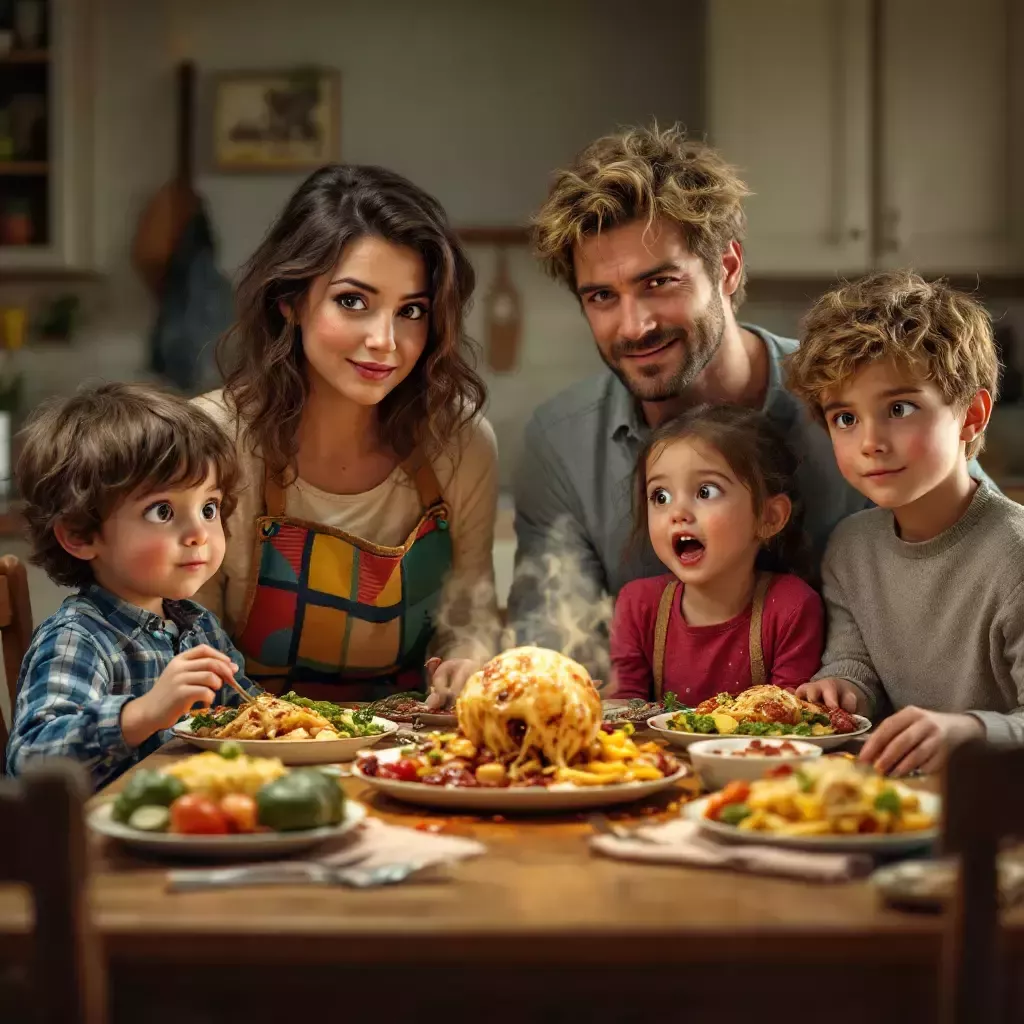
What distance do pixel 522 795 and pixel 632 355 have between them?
1286 mm

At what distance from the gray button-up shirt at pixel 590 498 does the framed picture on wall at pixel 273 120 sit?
89.1 inches

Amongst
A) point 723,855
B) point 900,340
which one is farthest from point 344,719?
point 900,340

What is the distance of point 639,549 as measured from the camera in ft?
8.52

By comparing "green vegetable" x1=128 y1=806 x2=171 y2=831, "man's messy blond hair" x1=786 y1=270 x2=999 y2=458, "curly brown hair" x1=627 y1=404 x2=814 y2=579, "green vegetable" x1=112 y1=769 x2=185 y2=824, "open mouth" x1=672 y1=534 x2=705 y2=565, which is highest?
"man's messy blond hair" x1=786 y1=270 x2=999 y2=458

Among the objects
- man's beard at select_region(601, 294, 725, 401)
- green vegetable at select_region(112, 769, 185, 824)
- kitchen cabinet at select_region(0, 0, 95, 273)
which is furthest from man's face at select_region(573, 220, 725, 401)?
kitchen cabinet at select_region(0, 0, 95, 273)

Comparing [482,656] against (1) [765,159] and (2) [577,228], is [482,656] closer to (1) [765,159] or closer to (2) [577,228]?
(2) [577,228]

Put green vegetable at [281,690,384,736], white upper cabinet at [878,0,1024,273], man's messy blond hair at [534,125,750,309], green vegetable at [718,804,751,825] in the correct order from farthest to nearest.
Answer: white upper cabinet at [878,0,1024,273] < man's messy blond hair at [534,125,750,309] < green vegetable at [281,690,384,736] < green vegetable at [718,804,751,825]

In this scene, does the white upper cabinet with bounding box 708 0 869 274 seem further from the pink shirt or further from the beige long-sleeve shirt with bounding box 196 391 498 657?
the pink shirt

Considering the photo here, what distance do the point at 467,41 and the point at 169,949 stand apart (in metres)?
4.22

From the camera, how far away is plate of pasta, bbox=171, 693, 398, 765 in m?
1.63

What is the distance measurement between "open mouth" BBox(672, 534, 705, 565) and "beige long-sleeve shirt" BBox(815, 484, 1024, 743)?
0.21 metres

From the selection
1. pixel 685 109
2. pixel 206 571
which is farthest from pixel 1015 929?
pixel 685 109

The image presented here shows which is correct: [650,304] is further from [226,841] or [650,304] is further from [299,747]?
[226,841]

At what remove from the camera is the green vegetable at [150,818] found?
121 cm
